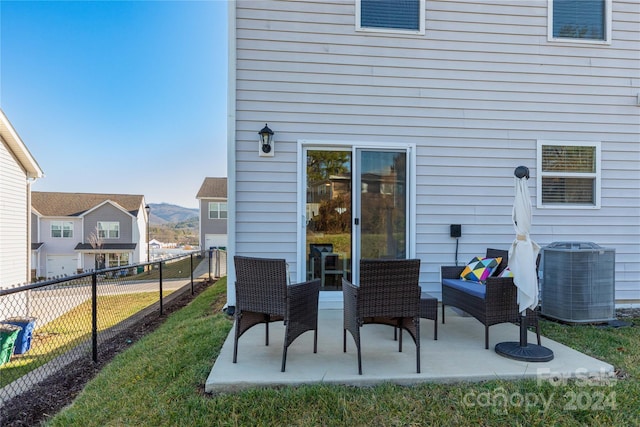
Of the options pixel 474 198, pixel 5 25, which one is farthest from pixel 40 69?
pixel 474 198

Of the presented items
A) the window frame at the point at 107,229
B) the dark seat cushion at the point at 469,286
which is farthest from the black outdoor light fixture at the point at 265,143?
the window frame at the point at 107,229

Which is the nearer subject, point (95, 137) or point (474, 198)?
point (474, 198)

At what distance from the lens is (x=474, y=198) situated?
Answer: 4.70 m

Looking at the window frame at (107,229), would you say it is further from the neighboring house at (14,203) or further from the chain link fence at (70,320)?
the chain link fence at (70,320)

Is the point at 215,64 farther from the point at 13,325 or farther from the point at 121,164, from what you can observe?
the point at 121,164

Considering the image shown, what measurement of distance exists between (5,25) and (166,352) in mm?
13698

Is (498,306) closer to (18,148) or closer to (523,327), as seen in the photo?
(523,327)

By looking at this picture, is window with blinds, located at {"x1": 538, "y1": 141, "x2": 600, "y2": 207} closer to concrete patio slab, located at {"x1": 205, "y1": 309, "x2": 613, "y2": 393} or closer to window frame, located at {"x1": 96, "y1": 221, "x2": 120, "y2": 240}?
concrete patio slab, located at {"x1": 205, "y1": 309, "x2": 613, "y2": 393}

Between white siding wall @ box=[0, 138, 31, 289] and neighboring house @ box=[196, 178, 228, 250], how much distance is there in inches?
490

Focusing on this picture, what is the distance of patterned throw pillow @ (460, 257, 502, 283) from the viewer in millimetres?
3742

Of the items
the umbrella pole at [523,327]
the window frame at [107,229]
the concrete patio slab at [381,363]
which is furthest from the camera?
the window frame at [107,229]

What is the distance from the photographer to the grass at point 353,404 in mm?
2057

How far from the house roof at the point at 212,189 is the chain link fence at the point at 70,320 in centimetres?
1502

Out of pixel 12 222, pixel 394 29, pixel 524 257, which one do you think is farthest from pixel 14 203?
pixel 524 257
